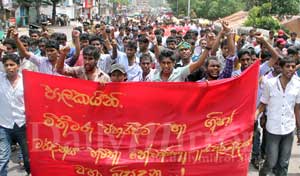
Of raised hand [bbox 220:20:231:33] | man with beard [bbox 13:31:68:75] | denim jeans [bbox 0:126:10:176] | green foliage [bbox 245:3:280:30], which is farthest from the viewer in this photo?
green foliage [bbox 245:3:280:30]

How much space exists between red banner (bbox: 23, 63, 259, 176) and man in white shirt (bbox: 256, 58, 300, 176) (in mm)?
518

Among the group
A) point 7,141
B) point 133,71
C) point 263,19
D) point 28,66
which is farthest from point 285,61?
point 263,19

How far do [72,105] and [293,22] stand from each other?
29.4 metres

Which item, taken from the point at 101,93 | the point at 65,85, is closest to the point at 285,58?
the point at 101,93

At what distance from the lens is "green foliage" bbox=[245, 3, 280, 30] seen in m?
27.7

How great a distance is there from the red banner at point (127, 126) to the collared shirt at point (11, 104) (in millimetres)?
488

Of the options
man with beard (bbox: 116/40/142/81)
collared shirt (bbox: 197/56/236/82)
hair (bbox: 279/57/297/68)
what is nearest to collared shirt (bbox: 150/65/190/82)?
collared shirt (bbox: 197/56/236/82)

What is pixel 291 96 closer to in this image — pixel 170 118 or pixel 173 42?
pixel 170 118

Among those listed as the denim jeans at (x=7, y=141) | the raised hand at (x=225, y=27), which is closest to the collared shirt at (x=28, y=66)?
the denim jeans at (x=7, y=141)

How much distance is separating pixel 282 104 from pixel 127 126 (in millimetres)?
1591

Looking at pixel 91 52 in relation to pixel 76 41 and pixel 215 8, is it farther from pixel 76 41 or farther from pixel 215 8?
pixel 215 8

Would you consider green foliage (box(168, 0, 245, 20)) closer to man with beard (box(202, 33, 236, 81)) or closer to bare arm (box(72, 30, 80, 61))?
bare arm (box(72, 30, 80, 61))

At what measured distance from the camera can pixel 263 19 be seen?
28.3 m

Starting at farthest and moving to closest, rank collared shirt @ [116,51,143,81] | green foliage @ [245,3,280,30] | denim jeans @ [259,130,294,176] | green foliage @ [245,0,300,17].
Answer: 1. green foliage @ [245,0,300,17]
2. green foliage @ [245,3,280,30]
3. collared shirt @ [116,51,143,81]
4. denim jeans @ [259,130,294,176]
